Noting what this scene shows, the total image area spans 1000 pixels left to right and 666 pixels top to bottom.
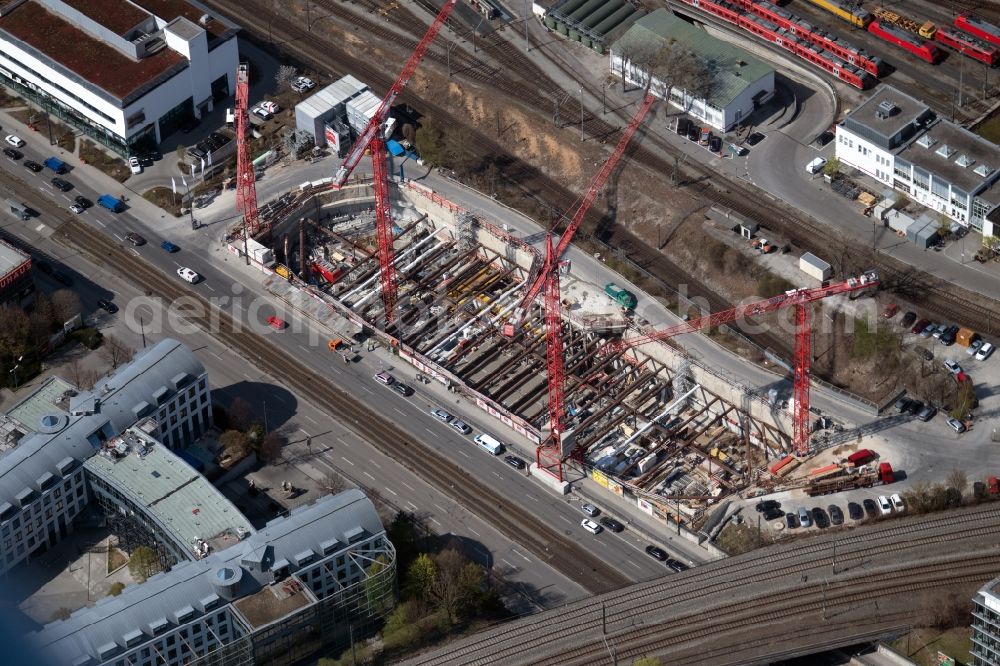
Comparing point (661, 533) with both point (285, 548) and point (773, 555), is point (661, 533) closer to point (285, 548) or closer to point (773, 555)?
point (773, 555)

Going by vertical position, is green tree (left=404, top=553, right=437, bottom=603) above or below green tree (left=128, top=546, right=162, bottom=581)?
above

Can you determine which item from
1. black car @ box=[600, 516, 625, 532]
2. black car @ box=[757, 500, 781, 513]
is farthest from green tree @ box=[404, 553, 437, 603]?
black car @ box=[757, 500, 781, 513]

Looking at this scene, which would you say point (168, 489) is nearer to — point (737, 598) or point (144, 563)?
point (144, 563)

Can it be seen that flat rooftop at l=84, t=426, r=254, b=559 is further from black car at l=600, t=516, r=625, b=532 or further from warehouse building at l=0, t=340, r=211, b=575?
black car at l=600, t=516, r=625, b=532

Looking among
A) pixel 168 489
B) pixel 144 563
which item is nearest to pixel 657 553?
pixel 168 489

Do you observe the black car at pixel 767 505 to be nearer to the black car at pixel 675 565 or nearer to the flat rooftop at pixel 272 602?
the black car at pixel 675 565

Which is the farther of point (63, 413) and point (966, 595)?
point (63, 413)

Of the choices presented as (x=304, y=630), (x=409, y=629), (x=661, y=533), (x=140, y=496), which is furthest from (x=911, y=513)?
(x=140, y=496)
